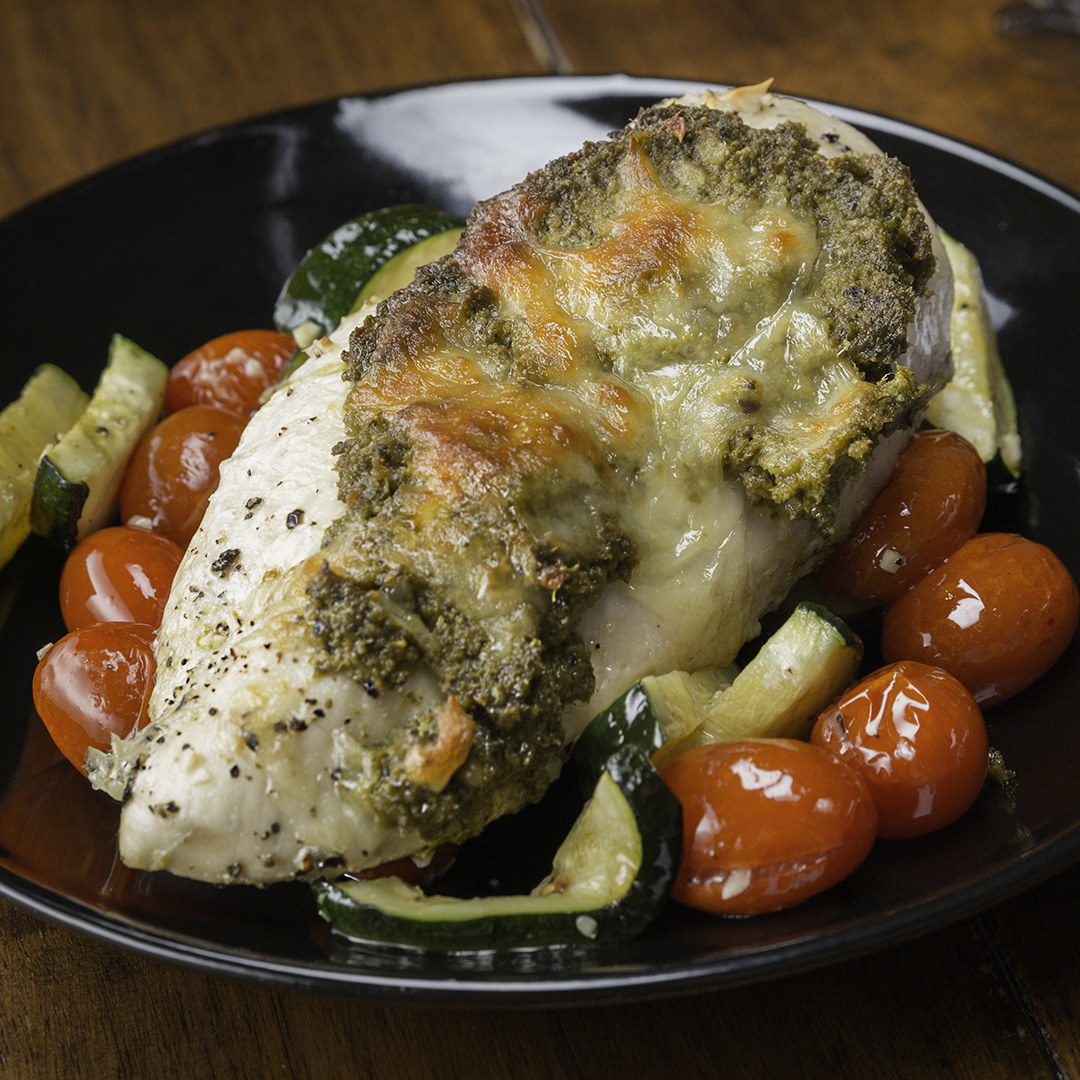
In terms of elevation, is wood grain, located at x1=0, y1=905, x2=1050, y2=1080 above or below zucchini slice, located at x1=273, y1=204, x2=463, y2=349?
below

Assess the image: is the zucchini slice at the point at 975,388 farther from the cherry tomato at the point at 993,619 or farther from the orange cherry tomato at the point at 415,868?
the orange cherry tomato at the point at 415,868

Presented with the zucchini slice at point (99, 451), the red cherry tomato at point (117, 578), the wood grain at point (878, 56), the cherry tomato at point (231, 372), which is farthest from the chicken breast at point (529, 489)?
the wood grain at point (878, 56)

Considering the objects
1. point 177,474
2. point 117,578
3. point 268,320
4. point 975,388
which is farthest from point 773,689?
point 268,320

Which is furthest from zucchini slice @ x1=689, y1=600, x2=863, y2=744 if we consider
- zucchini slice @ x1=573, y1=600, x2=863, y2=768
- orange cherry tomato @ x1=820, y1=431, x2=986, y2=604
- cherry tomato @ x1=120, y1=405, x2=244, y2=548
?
cherry tomato @ x1=120, y1=405, x2=244, y2=548

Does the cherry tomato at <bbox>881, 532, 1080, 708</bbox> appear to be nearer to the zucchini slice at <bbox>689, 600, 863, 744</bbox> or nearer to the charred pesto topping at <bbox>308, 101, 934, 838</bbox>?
the zucchini slice at <bbox>689, 600, 863, 744</bbox>

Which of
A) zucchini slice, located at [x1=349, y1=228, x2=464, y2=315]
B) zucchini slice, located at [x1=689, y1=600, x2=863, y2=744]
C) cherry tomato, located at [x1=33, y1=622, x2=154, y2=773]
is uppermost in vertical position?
zucchini slice, located at [x1=349, y1=228, x2=464, y2=315]

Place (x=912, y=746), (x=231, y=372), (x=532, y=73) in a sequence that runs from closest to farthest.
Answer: (x=912, y=746) → (x=231, y=372) → (x=532, y=73)

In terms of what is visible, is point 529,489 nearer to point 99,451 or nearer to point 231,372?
point 99,451
